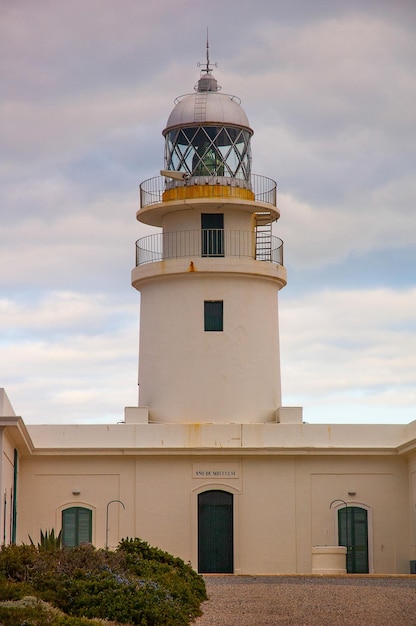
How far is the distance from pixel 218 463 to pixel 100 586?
14.7 meters

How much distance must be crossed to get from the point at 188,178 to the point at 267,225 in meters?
2.76

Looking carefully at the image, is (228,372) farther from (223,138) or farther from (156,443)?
(223,138)

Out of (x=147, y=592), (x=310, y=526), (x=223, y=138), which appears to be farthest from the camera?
(x=223, y=138)

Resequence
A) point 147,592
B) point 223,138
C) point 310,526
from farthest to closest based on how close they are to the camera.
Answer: point 223,138, point 310,526, point 147,592

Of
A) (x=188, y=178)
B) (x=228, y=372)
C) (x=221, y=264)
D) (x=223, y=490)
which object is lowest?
(x=223, y=490)

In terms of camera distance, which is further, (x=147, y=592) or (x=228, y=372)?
(x=228, y=372)

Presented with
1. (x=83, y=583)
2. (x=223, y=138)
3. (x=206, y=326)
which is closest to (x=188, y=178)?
(x=223, y=138)

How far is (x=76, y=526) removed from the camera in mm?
32500

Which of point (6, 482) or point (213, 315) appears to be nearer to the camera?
point (6, 482)

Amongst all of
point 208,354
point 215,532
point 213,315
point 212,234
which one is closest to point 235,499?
point 215,532

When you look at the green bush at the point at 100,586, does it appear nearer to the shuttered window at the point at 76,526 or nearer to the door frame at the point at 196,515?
the door frame at the point at 196,515

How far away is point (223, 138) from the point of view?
113 feet

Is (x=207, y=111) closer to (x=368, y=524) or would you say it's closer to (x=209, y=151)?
(x=209, y=151)

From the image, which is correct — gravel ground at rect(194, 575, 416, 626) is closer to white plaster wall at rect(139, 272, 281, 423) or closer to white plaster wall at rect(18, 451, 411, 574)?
white plaster wall at rect(18, 451, 411, 574)
